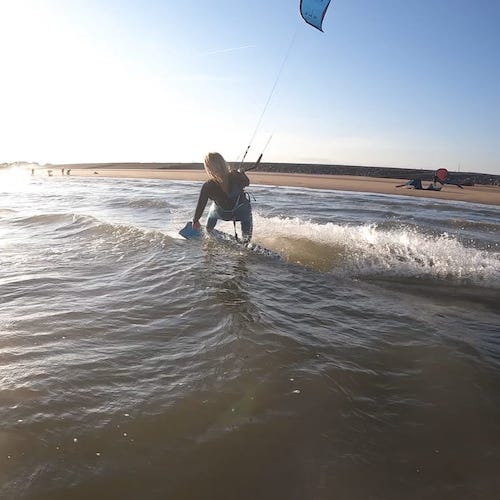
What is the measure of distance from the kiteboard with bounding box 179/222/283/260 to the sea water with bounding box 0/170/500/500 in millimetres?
1088

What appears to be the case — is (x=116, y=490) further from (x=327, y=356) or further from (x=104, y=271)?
(x=104, y=271)

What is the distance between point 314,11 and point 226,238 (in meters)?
5.08

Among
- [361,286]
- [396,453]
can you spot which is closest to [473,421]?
[396,453]

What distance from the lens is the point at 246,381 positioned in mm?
3436

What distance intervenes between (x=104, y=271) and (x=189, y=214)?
27.2ft

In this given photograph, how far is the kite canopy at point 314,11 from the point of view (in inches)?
317

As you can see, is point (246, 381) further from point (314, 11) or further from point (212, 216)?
point (314, 11)

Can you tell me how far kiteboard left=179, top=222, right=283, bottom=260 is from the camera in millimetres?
8233

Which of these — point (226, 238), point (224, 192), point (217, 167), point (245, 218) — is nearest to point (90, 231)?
point (226, 238)

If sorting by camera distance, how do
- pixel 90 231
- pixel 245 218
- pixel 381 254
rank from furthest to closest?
pixel 90 231 → pixel 245 218 → pixel 381 254

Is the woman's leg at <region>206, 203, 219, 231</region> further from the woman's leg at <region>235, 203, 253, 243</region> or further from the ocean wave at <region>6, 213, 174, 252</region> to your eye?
the ocean wave at <region>6, 213, 174, 252</region>

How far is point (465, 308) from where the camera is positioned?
18.1 ft

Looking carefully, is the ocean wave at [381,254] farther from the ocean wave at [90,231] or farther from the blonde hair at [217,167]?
the ocean wave at [90,231]

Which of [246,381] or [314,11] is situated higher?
A: [314,11]
